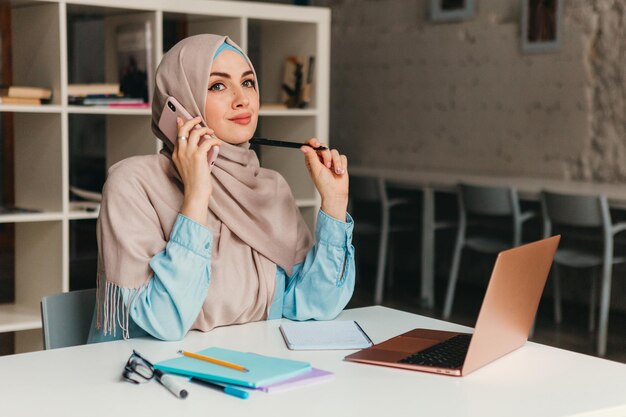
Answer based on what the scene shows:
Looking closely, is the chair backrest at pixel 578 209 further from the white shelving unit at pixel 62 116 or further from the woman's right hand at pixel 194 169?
the woman's right hand at pixel 194 169

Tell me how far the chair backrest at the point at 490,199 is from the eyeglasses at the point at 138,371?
4.09 m

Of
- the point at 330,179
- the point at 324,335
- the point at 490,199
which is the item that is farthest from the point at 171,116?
the point at 490,199

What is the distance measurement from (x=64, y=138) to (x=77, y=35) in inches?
115

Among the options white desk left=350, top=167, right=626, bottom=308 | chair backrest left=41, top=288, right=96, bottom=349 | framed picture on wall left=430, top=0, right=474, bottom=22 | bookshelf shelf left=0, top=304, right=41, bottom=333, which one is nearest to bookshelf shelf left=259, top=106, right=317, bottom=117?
bookshelf shelf left=0, top=304, right=41, bottom=333

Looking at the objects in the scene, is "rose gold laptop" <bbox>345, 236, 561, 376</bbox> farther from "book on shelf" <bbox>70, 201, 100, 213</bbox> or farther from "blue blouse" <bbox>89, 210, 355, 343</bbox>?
"book on shelf" <bbox>70, 201, 100, 213</bbox>

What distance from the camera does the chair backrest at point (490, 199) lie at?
539 centimetres

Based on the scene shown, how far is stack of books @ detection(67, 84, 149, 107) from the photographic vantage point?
12.2 ft

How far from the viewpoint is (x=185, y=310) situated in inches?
72.2

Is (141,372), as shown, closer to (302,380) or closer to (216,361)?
(216,361)

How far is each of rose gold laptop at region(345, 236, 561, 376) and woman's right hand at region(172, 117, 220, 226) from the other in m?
0.45

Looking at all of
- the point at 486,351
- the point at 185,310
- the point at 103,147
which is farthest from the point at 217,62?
the point at 103,147

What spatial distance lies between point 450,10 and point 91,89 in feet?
12.6

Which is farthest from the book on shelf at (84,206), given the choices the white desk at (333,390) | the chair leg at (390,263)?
the chair leg at (390,263)

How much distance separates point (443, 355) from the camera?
1.70 m
